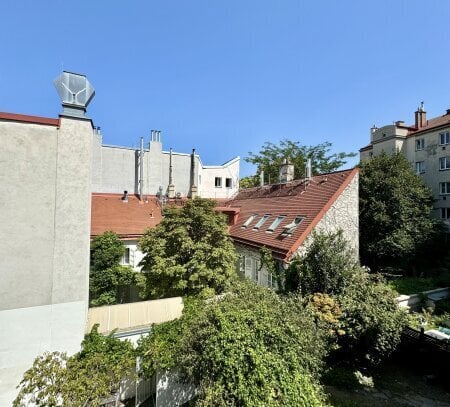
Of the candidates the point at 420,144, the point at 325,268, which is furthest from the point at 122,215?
the point at 420,144

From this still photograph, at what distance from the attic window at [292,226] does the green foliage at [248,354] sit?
6.77 metres

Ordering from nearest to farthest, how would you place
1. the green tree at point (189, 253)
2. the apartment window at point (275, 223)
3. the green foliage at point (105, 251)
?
1. the green tree at point (189, 253)
2. the green foliage at point (105, 251)
3. the apartment window at point (275, 223)

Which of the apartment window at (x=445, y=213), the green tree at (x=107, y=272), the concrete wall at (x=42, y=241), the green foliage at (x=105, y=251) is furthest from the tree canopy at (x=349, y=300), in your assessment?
the apartment window at (x=445, y=213)

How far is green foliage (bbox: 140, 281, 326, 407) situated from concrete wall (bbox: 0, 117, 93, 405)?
3094 mm

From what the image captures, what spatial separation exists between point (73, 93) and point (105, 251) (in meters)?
9.35

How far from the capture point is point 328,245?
12844 millimetres

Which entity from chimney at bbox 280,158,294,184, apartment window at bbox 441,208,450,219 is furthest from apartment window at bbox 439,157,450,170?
chimney at bbox 280,158,294,184

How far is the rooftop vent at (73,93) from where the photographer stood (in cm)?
913

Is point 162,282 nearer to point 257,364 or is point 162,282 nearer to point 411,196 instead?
point 257,364

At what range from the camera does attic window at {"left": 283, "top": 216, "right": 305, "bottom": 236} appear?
52.1 feet

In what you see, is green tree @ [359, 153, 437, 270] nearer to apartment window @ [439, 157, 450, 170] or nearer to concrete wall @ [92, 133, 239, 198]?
apartment window @ [439, 157, 450, 170]

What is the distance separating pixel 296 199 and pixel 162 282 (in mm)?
11013

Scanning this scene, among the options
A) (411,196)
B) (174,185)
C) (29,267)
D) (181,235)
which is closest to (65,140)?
(29,267)

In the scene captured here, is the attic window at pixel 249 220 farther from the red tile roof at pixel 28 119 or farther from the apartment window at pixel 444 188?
the apartment window at pixel 444 188
